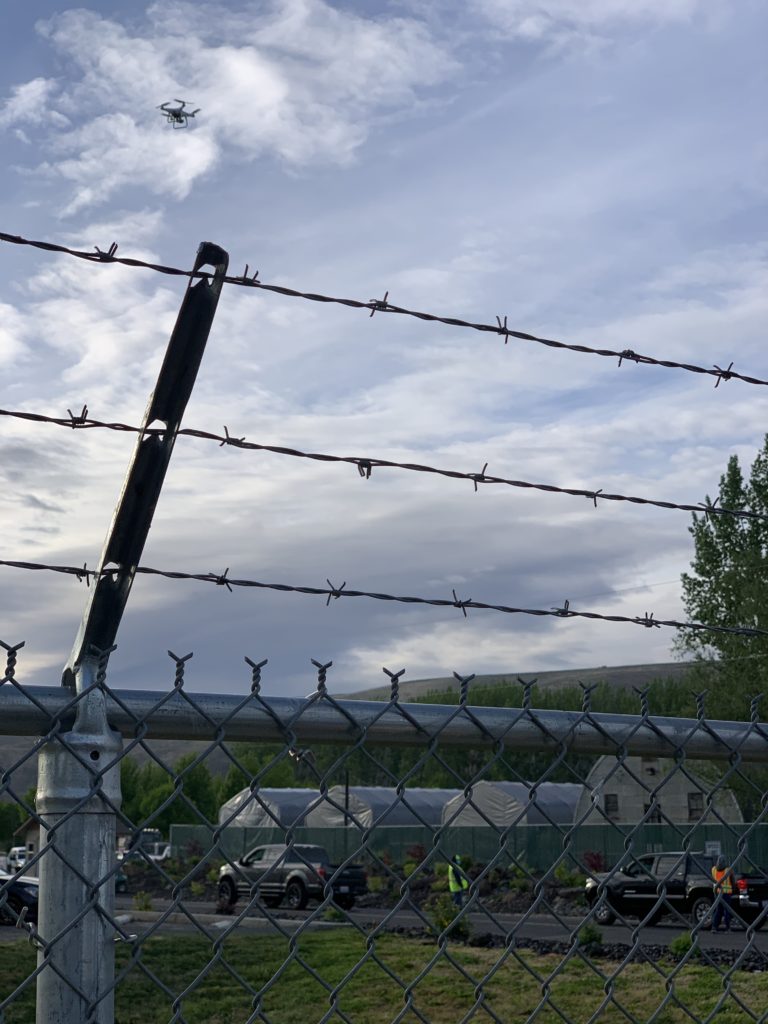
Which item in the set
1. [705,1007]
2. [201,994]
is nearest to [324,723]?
[705,1007]

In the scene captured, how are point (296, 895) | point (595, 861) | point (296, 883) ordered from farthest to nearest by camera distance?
point (595, 861), point (296, 895), point (296, 883)

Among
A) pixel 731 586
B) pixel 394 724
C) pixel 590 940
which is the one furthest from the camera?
pixel 731 586

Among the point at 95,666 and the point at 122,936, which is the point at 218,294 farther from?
the point at 122,936

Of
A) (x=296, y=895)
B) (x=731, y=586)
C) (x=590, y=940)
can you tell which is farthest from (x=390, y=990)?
(x=731, y=586)

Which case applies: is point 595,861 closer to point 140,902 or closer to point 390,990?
point 140,902

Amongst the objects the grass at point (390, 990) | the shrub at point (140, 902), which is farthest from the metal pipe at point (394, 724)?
the shrub at point (140, 902)

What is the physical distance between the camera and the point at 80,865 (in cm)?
176

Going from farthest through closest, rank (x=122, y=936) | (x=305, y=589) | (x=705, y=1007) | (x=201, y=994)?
(x=201, y=994), (x=705, y=1007), (x=305, y=589), (x=122, y=936)

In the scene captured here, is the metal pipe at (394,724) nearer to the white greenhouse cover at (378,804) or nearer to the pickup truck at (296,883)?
the pickup truck at (296,883)

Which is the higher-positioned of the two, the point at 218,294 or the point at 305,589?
the point at 218,294

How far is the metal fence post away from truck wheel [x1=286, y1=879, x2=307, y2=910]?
1964 centimetres

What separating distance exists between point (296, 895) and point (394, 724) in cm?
2292

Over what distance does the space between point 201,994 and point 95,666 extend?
12326 millimetres

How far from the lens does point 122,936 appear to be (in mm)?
1775
